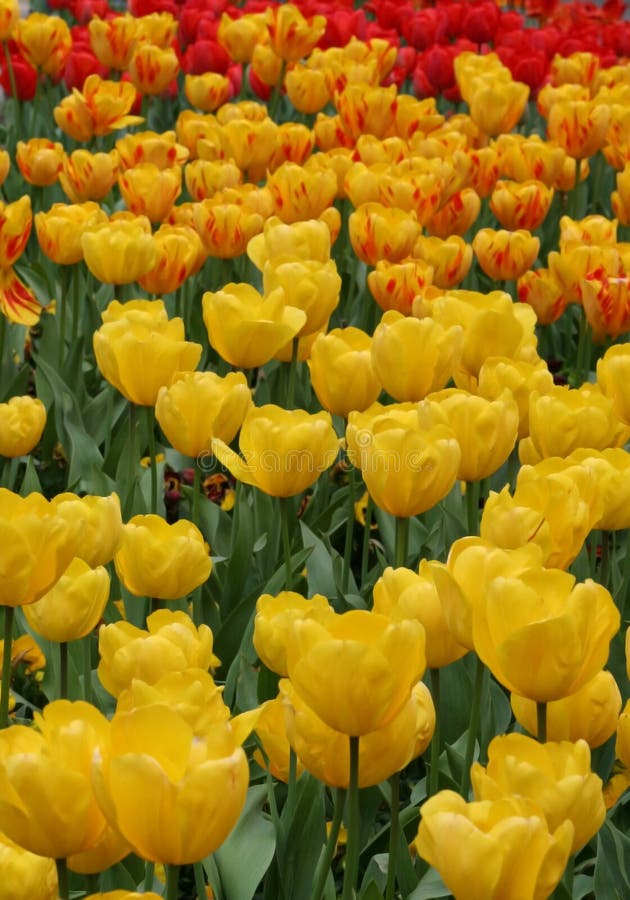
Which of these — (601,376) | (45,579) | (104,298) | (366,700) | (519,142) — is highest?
(366,700)

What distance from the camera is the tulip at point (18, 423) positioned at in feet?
7.95

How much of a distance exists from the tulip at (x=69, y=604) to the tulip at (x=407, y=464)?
0.37 meters

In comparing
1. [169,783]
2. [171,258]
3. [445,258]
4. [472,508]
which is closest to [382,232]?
[445,258]

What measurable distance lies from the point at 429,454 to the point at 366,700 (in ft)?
2.09

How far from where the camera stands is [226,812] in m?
1.09

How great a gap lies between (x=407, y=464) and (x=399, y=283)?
1171 millimetres

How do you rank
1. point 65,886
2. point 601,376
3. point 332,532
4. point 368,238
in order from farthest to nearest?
point 368,238 < point 332,532 < point 601,376 < point 65,886

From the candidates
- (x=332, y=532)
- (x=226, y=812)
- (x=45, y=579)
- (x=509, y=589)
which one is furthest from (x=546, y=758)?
(x=332, y=532)

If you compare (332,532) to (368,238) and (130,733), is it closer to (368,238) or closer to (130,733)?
(368,238)

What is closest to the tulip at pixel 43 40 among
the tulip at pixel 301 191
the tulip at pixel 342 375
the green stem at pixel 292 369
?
the tulip at pixel 301 191

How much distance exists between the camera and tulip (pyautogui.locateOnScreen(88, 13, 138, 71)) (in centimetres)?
468

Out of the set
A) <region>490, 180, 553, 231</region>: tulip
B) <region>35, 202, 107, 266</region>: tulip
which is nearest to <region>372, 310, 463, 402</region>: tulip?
<region>35, 202, 107, 266</region>: tulip

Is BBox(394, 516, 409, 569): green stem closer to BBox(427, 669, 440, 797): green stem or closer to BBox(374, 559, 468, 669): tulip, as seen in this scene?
BBox(427, 669, 440, 797): green stem

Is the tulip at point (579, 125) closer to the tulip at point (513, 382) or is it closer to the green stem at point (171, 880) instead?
the tulip at point (513, 382)
